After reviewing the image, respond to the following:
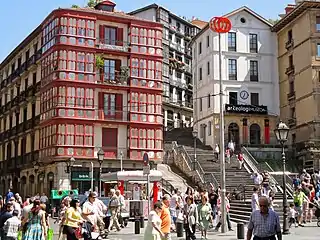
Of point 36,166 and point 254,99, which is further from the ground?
point 254,99

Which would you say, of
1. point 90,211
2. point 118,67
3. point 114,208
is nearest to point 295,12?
point 118,67

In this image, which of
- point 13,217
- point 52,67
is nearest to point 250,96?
point 52,67

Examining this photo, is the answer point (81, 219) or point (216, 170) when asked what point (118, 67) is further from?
point (81, 219)

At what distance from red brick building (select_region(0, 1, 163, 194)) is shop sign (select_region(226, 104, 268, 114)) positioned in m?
8.40

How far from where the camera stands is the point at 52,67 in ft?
143

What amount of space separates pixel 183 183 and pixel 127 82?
9.61 m

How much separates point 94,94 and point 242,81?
16084 millimetres

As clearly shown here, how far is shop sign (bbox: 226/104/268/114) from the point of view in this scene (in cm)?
5172

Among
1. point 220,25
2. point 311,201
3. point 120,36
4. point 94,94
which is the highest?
point 120,36

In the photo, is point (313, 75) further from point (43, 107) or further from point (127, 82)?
point (43, 107)

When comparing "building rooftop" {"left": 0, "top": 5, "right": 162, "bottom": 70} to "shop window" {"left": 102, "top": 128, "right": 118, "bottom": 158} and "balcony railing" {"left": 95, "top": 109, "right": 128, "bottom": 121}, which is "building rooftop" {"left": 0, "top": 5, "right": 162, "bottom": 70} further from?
"shop window" {"left": 102, "top": 128, "right": 118, "bottom": 158}

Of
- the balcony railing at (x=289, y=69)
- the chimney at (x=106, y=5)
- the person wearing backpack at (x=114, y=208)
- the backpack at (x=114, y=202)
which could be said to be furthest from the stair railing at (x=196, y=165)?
the backpack at (x=114, y=202)

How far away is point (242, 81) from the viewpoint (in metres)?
53.6

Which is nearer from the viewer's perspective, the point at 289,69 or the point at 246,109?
the point at 289,69
